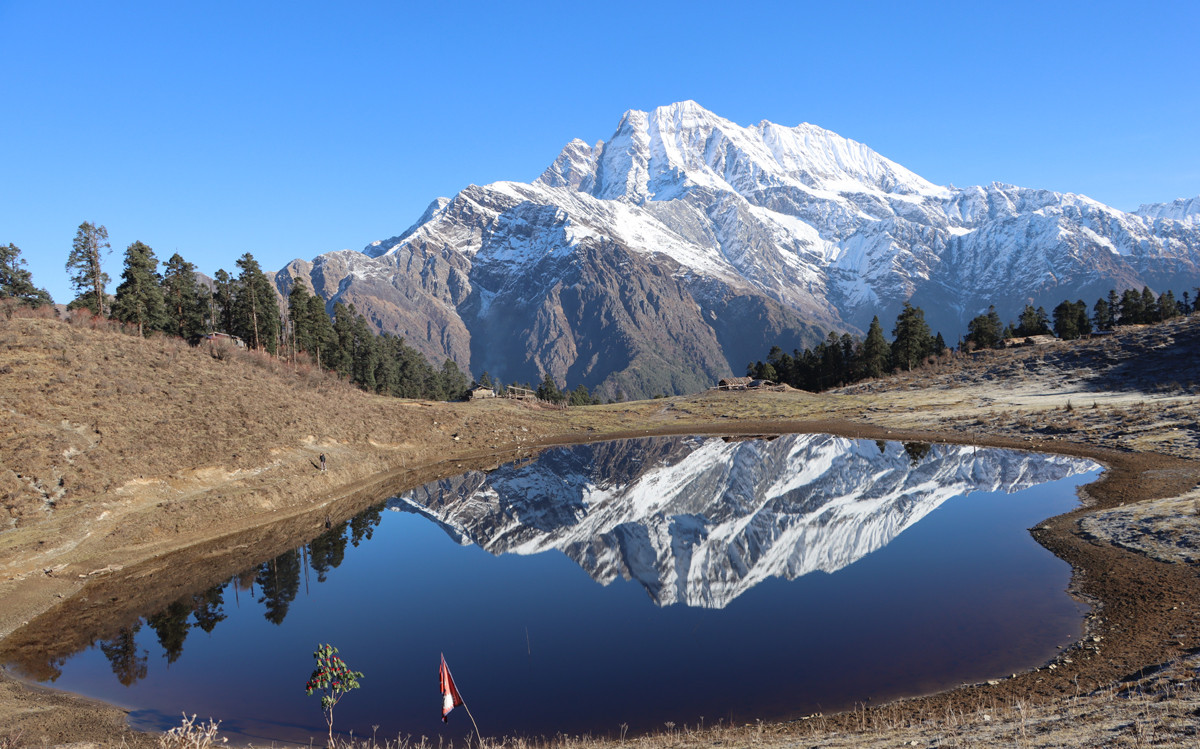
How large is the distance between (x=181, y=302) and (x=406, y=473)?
51170mm

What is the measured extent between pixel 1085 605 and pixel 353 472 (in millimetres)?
54873

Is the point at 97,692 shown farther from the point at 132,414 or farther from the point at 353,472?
the point at 353,472

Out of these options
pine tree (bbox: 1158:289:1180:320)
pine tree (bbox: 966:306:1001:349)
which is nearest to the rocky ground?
pine tree (bbox: 966:306:1001:349)

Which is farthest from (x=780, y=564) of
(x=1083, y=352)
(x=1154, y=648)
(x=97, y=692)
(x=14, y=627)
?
(x=1083, y=352)

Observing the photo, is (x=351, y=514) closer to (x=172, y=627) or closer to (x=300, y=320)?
(x=172, y=627)

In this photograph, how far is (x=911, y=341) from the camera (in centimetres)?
11750

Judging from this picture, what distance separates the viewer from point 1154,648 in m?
18.7

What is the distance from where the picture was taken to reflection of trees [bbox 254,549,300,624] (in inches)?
1183

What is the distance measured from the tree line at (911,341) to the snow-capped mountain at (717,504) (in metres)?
56.5

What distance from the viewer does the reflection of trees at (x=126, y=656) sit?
76.1 feet

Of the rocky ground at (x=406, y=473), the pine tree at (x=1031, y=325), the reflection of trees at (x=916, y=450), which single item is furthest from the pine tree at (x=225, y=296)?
the pine tree at (x=1031, y=325)

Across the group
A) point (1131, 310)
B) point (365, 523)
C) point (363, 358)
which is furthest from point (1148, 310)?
point (363, 358)

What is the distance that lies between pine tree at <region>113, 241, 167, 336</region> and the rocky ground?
1590 centimetres

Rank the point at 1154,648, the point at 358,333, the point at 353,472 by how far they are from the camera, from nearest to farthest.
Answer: the point at 1154,648 → the point at 353,472 → the point at 358,333
